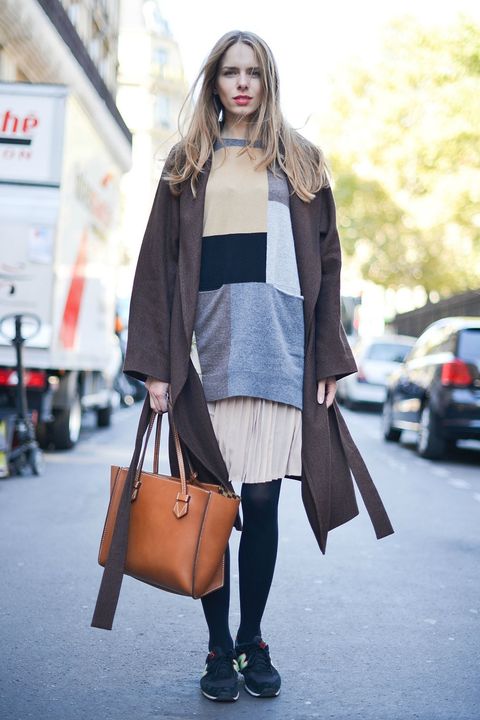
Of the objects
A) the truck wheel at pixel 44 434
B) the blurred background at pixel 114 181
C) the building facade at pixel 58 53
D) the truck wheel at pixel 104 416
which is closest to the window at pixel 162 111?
the blurred background at pixel 114 181

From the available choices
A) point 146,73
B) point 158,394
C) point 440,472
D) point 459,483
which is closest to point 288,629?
point 158,394

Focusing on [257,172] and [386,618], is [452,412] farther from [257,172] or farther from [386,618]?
[257,172]

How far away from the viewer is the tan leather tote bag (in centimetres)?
315

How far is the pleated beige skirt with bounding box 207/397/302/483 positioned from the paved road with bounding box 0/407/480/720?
0.70 metres

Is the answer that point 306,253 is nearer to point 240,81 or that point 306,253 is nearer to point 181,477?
point 240,81

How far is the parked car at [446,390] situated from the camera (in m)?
11.0

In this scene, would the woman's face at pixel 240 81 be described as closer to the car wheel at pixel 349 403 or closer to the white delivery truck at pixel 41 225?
the white delivery truck at pixel 41 225

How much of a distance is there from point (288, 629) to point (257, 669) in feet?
2.92

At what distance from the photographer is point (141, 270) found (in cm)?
337

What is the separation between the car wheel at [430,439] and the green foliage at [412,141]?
895cm

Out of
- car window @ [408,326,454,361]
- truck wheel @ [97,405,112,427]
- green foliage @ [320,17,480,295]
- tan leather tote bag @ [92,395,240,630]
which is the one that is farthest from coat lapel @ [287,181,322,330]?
green foliage @ [320,17,480,295]

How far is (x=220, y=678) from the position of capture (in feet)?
11.1

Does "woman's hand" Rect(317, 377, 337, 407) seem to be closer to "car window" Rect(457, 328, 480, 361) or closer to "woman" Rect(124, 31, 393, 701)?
"woman" Rect(124, 31, 393, 701)

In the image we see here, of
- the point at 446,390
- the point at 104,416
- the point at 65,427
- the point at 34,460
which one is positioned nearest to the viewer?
the point at 34,460
